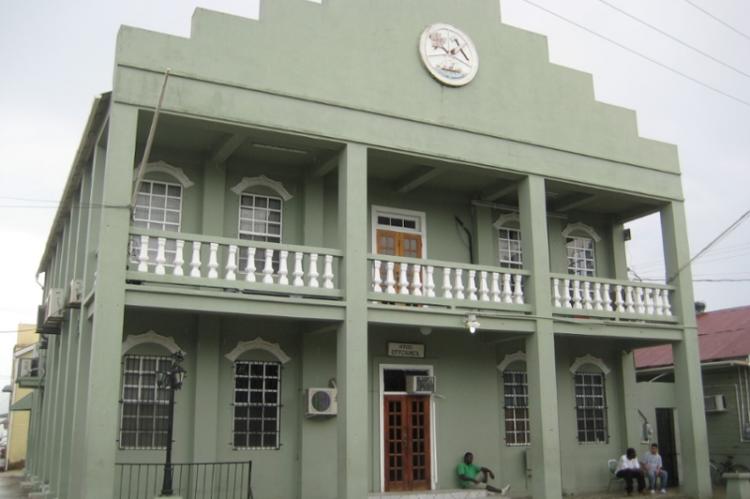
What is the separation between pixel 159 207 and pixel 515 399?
8.64m

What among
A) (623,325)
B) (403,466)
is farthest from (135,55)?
(623,325)

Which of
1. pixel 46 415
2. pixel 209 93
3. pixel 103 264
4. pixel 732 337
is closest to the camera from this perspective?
pixel 103 264

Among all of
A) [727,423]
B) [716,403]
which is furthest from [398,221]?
[727,423]

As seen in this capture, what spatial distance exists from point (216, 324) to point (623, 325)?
8.27 metres

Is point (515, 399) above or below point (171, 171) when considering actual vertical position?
below

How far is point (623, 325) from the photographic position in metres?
16.5

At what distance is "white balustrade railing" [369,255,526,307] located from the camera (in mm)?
14256

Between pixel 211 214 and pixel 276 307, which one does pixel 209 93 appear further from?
pixel 276 307

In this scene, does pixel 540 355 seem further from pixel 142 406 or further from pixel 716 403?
pixel 716 403

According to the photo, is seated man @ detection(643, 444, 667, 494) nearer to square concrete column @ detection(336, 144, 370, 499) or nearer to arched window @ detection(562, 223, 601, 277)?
arched window @ detection(562, 223, 601, 277)

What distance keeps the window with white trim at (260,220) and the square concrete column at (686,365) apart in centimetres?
860

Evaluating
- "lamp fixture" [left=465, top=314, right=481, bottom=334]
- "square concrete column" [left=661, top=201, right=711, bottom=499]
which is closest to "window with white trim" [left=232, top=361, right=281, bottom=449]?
"lamp fixture" [left=465, top=314, right=481, bottom=334]

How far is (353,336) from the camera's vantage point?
1345cm

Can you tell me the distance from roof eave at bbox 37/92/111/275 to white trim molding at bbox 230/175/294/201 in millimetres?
2719
